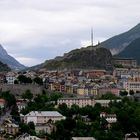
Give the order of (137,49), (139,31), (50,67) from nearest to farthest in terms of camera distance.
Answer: (50,67) < (137,49) < (139,31)

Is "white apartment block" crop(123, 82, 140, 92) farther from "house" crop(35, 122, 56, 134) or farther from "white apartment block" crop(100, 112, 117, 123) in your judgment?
"house" crop(35, 122, 56, 134)

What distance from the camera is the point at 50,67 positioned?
107 meters

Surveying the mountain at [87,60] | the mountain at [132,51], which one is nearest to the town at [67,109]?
the mountain at [87,60]

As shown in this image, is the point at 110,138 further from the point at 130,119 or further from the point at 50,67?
the point at 50,67

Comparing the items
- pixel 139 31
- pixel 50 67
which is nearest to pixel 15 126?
pixel 50 67

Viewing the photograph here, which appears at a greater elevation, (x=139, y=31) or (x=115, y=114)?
(x=139, y=31)

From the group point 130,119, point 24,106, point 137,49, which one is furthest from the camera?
point 137,49

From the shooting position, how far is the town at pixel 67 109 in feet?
160

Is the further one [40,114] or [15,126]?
[40,114]

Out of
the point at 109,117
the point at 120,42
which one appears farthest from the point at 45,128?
the point at 120,42

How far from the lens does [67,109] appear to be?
58.9 meters

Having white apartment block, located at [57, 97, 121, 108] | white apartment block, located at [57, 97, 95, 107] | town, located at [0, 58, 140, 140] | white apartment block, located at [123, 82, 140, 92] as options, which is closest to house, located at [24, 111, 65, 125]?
town, located at [0, 58, 140, 140]

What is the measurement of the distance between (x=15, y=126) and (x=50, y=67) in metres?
57.6

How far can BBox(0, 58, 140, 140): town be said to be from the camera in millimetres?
48719
